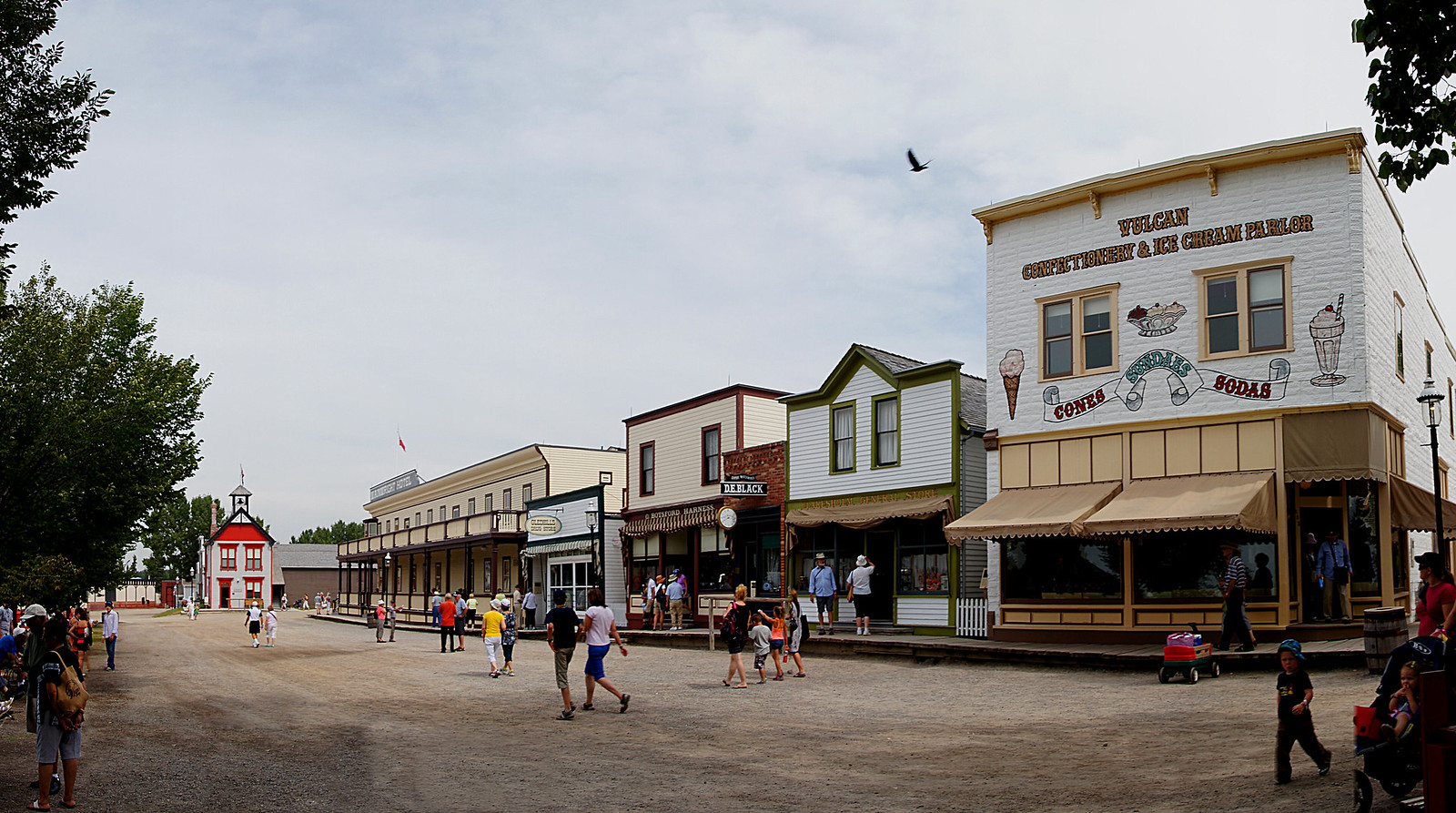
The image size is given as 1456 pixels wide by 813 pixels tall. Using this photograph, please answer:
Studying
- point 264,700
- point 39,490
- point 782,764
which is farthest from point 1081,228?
point 39,490

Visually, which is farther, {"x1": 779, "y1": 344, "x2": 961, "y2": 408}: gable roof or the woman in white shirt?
{"x1": 779, "y1": 344, "x2": 961, "y2": 408}: gable roof

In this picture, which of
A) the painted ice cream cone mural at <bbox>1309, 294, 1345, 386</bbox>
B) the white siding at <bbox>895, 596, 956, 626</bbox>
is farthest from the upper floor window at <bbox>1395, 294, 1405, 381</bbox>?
the white siding at <bbox>895, 596, 956, 626</bbox>

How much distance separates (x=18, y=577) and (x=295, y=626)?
32.4 m

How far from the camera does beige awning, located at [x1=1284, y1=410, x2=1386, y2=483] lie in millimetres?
19047

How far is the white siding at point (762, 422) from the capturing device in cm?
3341

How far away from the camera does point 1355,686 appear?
1455cm

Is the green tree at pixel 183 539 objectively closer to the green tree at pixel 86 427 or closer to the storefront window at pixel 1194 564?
the green tree at pixel 86 427

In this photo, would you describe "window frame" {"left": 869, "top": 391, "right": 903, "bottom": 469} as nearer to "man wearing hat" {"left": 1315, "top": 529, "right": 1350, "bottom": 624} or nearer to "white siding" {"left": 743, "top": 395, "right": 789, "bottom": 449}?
"white siding" {"left": 743, "top": 395, "right": 789, "bottom": 449}

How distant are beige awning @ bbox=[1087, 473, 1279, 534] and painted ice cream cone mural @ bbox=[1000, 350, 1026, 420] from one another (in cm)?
331

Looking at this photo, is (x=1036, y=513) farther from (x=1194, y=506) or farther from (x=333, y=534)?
(x=333, y=534)

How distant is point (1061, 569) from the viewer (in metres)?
22.7

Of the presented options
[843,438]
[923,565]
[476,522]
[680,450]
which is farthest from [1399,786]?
[476,522]

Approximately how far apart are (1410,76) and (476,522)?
41397mm

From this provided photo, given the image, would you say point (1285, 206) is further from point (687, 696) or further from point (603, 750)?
point (603, 750)
